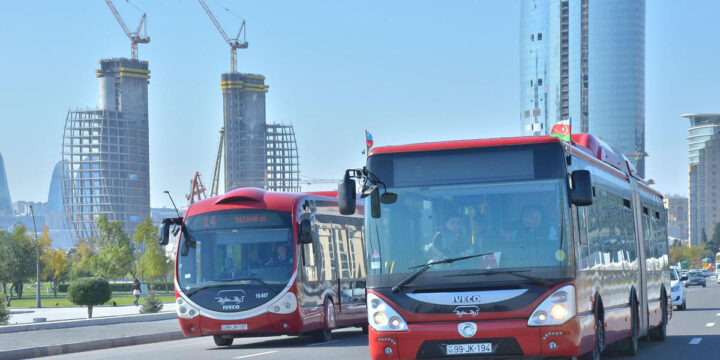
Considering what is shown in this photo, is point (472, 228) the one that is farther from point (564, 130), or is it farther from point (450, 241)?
point (564, 130)

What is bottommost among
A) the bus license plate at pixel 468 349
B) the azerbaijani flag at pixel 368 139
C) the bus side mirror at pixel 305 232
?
the bus license plate at pixel 468 349

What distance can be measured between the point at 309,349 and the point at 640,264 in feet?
19.7

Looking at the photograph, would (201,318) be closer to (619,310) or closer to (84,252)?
(619,310)

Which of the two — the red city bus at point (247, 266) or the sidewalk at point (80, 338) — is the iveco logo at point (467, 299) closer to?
the red city bus at point (247, 266)

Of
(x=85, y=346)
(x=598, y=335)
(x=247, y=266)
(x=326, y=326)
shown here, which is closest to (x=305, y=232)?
(x=247, y=266)

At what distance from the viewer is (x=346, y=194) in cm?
1136

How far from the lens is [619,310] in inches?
586

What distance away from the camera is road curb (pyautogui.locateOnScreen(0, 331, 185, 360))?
20500 millimetres

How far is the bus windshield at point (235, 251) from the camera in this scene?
69.3ft

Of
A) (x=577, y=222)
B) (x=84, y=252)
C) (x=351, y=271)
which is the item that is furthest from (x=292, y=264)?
(x=84, y=252)

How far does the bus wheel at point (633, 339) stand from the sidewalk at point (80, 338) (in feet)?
34.8

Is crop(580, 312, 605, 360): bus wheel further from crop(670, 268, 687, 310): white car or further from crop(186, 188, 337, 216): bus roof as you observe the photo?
crop(670, 268, 687, 310): white car

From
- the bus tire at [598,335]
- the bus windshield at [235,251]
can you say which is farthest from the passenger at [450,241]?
the bus windshield at [235,251]

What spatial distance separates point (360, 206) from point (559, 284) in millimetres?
14646
